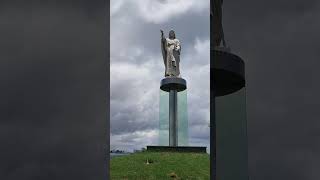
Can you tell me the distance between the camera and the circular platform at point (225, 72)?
31.0 ft

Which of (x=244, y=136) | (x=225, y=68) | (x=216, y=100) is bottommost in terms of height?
(x=244, y=136)

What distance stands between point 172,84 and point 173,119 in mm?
2564

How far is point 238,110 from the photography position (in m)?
9.72

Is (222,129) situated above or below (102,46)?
below

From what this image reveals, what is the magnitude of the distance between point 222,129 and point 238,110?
1.82ft

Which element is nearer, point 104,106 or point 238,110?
point 104,106

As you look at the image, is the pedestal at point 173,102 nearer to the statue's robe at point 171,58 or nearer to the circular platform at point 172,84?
the circular platform at point 172,84

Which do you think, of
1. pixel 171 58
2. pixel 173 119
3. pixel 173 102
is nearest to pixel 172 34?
pixel 171 58

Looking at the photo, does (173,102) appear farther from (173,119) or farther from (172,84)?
(172,84)

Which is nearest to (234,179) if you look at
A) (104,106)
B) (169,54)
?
(104,106)

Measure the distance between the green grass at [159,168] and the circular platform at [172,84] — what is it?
2054mm

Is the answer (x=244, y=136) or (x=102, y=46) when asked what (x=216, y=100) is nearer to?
(x=244, y=136)

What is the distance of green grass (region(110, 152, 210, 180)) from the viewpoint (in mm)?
8891

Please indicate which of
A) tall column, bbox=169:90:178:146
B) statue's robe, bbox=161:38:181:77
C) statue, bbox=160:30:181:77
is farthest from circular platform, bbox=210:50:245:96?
tall column, bbox=169:90:178:146
